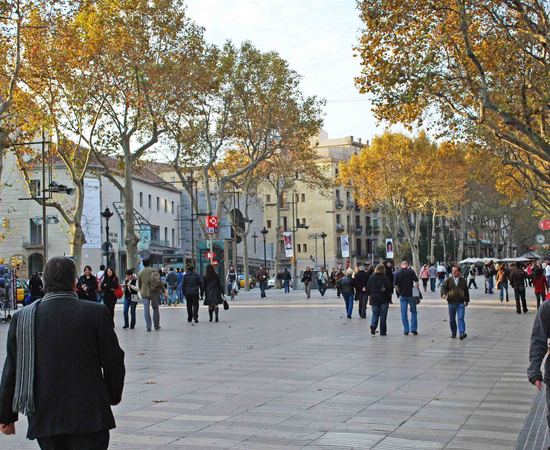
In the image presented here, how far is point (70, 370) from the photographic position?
408cm

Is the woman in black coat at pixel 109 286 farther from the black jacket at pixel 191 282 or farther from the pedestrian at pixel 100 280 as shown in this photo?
the black jacket at pixel 191 282

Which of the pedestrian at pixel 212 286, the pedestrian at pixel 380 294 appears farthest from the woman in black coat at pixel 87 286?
the pedestrian at pixel 380 294

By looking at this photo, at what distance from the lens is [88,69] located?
31.3 metres

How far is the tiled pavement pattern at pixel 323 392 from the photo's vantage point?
6965 mm

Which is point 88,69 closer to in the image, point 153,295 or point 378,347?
point 153,295

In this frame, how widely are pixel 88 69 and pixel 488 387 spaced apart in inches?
989

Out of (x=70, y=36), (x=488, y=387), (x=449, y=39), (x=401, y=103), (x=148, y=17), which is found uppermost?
(x=148, y=17)

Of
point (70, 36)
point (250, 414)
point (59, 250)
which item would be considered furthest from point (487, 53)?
point (59, 250)

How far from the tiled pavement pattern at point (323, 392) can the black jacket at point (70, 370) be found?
8.67 feet

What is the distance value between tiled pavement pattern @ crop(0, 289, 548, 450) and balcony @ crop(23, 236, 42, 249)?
43.8 meters

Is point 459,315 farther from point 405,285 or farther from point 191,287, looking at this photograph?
point 191,287

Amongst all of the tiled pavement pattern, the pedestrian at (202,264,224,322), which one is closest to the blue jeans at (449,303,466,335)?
the tiled pavement pattern

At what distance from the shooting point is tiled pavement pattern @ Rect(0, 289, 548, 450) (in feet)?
22.9

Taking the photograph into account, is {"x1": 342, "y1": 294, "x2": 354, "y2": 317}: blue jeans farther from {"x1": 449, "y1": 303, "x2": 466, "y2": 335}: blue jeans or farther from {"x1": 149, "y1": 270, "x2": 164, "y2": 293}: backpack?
{"x1": 449, "y1": 303, "x2": 466, "y2": 335}: blue jeans
